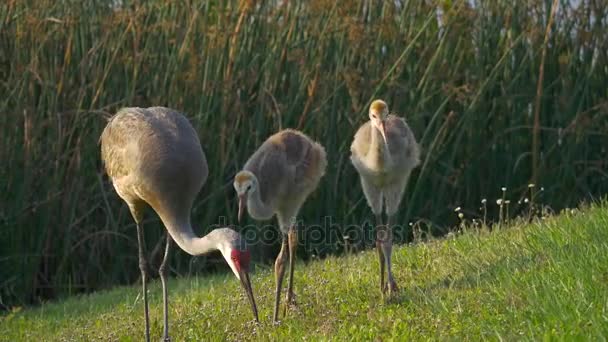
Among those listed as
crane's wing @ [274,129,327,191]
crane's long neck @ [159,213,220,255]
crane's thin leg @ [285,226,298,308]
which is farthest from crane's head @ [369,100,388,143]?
crane's long neck @ [159,213,220,255]

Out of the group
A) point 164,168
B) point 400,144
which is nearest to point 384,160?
point 400,144

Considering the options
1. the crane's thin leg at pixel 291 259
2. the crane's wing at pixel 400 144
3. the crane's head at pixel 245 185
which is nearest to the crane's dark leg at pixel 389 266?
Result: the crane's wing at pixel 400 144

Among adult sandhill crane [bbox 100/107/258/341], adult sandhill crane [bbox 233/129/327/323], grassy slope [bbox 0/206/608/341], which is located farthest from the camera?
adult sandhill crane [bbox 233/129/327/323]

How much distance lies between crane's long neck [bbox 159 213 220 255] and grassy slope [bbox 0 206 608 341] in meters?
0.50

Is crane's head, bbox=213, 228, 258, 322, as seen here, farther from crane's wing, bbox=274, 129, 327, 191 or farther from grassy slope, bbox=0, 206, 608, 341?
crane's wing, bbox=274, 129, 327, 191

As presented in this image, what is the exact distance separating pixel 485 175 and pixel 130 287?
3.15m

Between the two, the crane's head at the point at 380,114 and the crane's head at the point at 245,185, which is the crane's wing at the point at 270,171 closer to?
the crane's head at the point at 245,185

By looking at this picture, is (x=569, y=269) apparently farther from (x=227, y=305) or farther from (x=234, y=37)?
(x=234, y=37)

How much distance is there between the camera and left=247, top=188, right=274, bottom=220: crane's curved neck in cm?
679

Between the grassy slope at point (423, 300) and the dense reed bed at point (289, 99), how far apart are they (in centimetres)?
97

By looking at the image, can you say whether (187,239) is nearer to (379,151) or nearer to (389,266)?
(389,266)

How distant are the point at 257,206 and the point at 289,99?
329cm

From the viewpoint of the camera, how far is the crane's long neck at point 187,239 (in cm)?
609

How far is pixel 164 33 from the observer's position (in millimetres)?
10141
